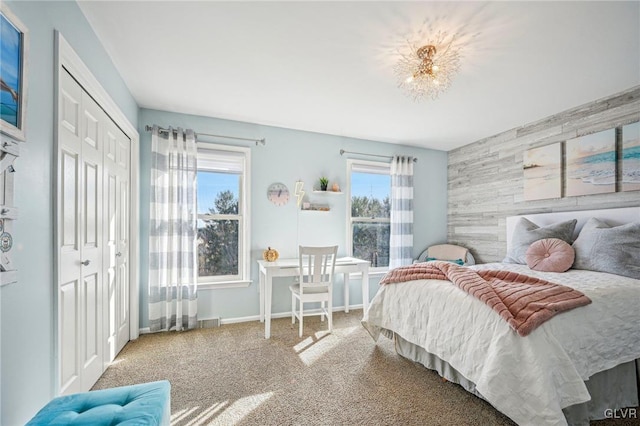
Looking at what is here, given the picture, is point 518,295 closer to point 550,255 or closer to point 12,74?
point 550,255

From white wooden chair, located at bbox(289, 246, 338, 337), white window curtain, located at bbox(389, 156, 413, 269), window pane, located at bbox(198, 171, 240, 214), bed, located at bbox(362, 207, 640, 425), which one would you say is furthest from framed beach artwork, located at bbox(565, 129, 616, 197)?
window pane, located at bbox(198, 171, 240, 214)

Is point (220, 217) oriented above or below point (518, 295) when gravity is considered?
above

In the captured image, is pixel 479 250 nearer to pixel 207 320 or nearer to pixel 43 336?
pixel 207 320

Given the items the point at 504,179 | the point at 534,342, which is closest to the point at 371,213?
the point at 504,179

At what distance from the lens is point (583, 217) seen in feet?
9.75

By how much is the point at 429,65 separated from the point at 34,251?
262cm

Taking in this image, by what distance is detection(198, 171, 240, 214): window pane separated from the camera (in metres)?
3.56

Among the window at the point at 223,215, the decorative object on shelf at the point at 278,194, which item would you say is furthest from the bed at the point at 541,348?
the window at the point at 223,215

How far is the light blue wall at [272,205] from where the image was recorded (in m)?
3.30

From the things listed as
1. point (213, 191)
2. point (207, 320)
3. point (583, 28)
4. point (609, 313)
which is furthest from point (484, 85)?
point (207, 320)

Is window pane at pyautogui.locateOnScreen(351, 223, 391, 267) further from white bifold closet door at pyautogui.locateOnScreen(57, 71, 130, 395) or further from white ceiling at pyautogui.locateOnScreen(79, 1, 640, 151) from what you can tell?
white bifold closet door at pyautogui.locateOnScreen(57, 71, 130, 395)

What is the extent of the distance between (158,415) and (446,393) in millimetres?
1837

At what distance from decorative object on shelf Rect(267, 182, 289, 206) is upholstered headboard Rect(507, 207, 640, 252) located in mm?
2887

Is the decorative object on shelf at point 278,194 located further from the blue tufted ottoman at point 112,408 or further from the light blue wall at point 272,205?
the blue tufted ottoman at point 112,408
